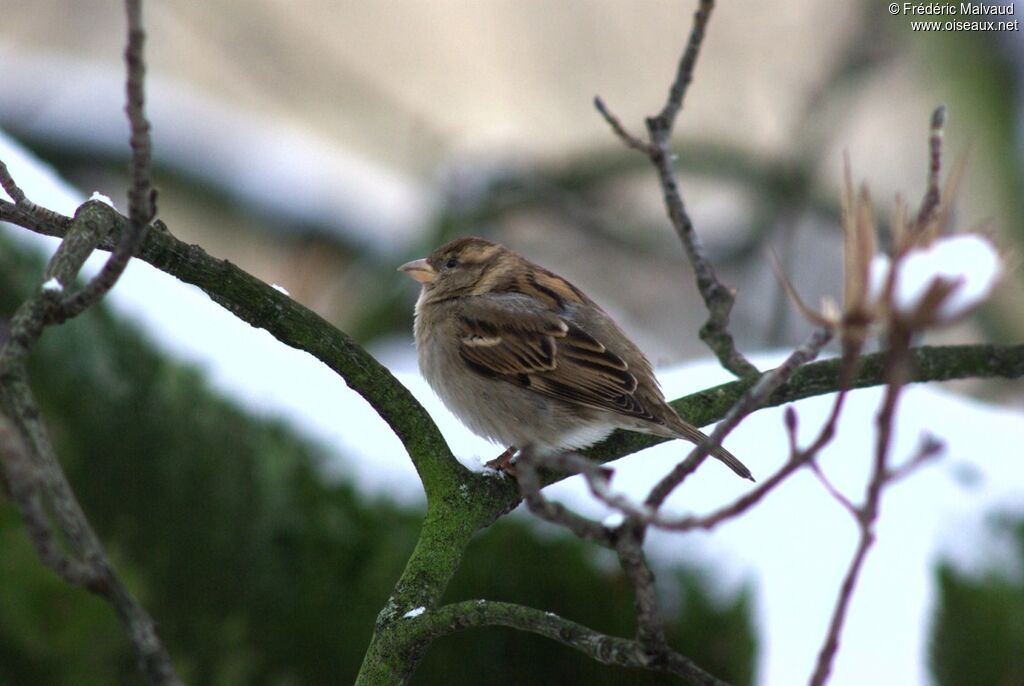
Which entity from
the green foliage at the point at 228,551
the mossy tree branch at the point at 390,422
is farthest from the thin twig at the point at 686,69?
the green foliage at the point at 228,551

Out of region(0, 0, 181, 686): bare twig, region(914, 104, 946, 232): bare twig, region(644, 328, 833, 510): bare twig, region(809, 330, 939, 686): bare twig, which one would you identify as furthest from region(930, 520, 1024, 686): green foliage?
region(0, 0, 181, 686): bare twig

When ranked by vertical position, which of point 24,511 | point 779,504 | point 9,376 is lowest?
point 24,511

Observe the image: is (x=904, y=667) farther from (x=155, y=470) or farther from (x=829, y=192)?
(x=829, y=192)

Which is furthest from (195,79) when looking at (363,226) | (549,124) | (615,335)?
(615,335)

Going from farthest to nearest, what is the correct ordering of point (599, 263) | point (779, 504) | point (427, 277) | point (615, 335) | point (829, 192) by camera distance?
1. point (599, 263)
2. point (829, 192)
3. point (427, 277)
4. point (615, 335)
5. point (779, 504)

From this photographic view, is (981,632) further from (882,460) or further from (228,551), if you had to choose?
(882,460)

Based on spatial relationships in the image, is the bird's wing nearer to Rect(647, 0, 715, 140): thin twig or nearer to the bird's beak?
the bird's beak

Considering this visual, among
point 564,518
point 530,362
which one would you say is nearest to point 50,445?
point 564,518
